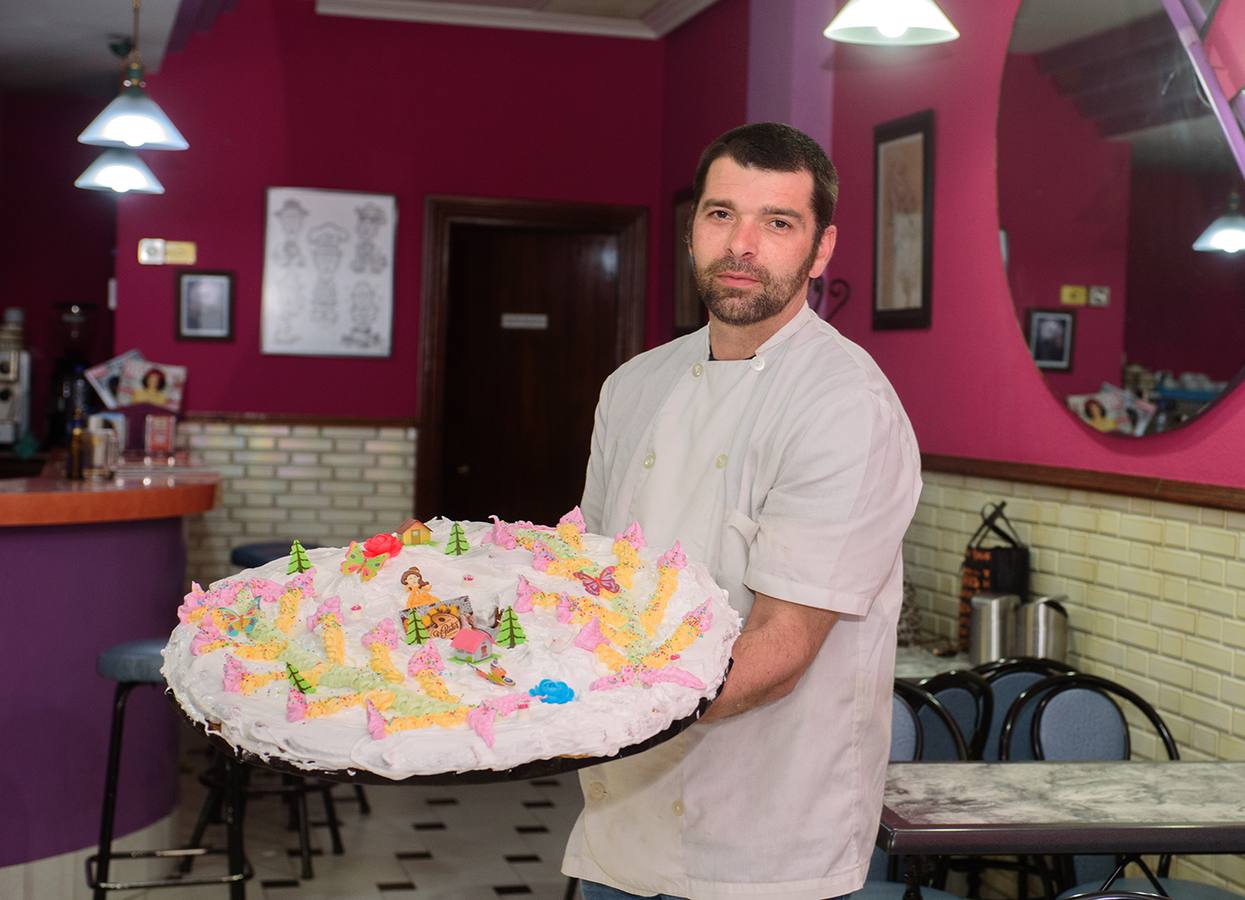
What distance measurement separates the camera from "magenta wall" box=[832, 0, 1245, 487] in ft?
13.6

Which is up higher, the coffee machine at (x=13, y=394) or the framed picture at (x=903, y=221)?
the framed picture at (x=903, y=221)

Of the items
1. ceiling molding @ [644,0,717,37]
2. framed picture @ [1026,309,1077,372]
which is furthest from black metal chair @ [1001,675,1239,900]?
ceiling molding @ [644,0,717,37]

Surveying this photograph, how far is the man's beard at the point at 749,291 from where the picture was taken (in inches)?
70.7

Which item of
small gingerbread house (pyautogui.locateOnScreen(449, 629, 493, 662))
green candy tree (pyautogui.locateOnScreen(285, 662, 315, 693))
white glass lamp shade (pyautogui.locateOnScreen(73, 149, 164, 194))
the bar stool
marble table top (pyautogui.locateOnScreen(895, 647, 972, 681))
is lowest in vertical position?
the bar stool

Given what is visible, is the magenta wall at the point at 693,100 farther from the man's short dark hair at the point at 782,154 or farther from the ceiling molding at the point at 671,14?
the man's short dark hair at the point at 782,154

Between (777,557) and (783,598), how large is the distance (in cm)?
5

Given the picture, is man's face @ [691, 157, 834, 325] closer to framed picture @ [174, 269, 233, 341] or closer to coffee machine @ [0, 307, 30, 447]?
framed picture @ [174, 269, 233, 341]

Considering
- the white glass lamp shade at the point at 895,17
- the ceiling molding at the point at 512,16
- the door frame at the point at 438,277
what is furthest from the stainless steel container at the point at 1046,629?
the ceiling molding at the point at 512,16

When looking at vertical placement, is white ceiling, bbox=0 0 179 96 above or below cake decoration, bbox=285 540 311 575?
above

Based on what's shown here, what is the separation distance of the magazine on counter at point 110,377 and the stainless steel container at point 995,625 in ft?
15.0

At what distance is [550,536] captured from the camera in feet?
5.96

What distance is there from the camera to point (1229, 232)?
Result: 11.0 feet

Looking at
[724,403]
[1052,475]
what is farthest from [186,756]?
[724,403]

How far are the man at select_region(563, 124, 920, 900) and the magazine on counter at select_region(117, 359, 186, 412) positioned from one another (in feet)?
18.4
